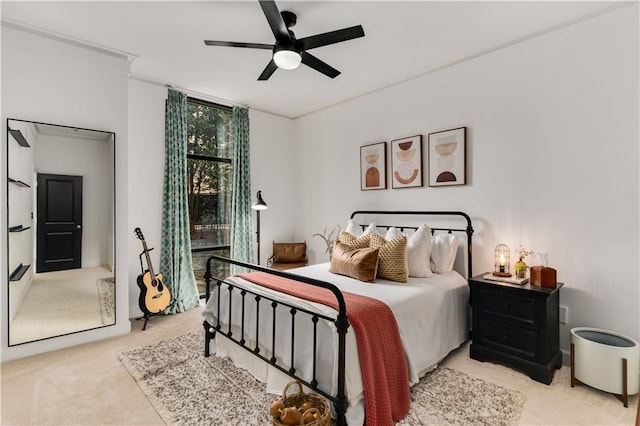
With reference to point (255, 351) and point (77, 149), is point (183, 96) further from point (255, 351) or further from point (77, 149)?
point (255, 351)

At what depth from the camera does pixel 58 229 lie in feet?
9.92

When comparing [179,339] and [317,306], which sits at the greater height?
[317,306]

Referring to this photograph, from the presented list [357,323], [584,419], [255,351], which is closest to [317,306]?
[357,323]

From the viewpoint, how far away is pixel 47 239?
298 cm

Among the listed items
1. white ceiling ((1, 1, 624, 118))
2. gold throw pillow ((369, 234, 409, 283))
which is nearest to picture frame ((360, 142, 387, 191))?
white ceiling ((1, 1, 624, 118))

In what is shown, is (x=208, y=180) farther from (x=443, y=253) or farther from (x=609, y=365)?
(x=609, y=365)

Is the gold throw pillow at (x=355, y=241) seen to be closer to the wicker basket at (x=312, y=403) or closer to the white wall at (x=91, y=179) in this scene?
the wicker basket at (x=312, y=403)

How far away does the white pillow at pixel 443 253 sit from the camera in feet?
10.6

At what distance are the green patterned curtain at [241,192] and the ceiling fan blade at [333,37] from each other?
2530 millimetres

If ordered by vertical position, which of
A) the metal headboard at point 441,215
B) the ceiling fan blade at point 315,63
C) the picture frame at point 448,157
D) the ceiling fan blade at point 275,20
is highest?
the ceiling fan blade at point 275,20

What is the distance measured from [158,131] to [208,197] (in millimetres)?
1069

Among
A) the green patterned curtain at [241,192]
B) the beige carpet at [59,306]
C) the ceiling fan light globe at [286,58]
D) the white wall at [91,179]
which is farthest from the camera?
the green patterned curtain at [241,192]

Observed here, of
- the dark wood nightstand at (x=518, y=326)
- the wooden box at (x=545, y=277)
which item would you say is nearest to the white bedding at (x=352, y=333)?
the dark wood nightstand at (x=518, y=326)

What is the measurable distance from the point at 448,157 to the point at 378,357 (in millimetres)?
2360
